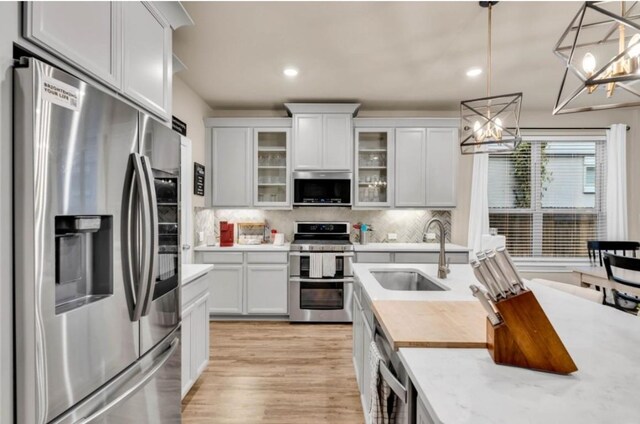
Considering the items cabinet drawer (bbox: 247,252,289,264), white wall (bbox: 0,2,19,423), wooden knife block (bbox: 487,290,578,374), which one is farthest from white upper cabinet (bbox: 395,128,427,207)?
white wall (bbox: 0,2,19,423)

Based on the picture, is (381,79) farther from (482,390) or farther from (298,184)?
(482,390)

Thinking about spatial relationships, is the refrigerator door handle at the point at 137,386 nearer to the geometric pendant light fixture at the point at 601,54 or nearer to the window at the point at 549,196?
the geometric pendant light fixture at the point at 601,54

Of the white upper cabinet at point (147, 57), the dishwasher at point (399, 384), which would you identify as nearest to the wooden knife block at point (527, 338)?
the dishwasher at point (399, 384)

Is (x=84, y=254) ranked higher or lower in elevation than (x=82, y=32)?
lower

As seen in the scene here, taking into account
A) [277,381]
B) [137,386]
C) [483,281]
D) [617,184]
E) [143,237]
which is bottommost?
[277,381]

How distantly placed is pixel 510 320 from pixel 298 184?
11.0 ft

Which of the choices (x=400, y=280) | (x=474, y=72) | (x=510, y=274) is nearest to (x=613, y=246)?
(x=474, y=72)

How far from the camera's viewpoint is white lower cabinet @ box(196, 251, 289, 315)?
12.9 feet

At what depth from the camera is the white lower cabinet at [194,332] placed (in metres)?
2.13

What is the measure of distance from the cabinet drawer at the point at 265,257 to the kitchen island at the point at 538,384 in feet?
9.67

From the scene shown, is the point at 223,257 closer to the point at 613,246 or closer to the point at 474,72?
the point at 474,72

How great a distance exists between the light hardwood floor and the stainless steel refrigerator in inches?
34.3

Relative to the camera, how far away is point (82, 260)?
108cm

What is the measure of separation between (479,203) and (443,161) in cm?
78
